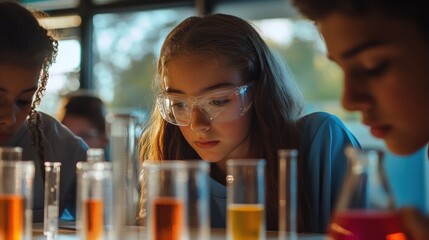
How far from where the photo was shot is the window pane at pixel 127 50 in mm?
6047

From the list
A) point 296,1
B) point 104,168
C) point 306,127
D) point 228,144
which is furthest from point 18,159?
point 306,127

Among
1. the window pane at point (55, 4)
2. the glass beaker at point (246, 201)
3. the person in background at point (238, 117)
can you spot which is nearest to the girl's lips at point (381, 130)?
the glass beaker at point (246, 201)

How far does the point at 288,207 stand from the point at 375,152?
36cm

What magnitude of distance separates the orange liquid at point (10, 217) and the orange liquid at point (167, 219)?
0.35 m

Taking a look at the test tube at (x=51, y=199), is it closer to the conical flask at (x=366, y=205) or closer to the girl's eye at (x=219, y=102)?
the girl's eye at (x=219, y=102)

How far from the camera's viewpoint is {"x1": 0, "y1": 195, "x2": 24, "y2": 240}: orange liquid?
1457 millimetres

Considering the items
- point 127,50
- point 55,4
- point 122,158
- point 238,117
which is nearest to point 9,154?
point 122,158

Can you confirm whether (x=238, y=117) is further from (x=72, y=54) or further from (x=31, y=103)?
(x=72, y=54)

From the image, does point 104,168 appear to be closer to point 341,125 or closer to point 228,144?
point 228,144

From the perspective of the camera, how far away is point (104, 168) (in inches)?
61.3

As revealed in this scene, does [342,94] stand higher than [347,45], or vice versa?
[347,45]

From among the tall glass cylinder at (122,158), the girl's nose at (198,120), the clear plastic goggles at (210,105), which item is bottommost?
the tall glass cylinder at (122,158)

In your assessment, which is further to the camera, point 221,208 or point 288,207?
point 221,208

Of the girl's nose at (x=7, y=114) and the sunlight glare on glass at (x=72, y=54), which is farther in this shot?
the sunlight glare on glass at (x=72, y=54)
